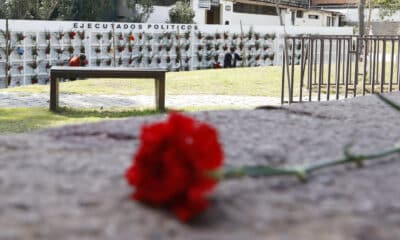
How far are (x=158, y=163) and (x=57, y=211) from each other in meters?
0.25

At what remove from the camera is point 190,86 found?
15883 mm

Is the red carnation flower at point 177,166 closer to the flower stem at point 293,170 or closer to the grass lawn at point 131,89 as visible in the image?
the flower stem at point 293,170

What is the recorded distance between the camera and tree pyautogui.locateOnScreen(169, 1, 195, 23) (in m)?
33.0

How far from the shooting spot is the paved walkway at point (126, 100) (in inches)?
481

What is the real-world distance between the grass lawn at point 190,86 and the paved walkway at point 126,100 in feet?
2.25

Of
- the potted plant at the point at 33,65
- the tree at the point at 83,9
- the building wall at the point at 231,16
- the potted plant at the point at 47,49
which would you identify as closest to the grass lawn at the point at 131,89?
the potted plant at the point at 33,65

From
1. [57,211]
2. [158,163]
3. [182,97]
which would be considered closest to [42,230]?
[57,211]

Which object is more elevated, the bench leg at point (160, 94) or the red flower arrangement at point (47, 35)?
the red flower arrangement at point (47, 35)

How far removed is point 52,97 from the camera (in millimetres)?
11156

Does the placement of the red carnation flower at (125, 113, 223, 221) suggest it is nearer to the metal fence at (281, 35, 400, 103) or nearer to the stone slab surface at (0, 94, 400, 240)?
the stone slab surface at (0, 94, 400, 240)

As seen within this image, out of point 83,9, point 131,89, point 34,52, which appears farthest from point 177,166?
point 83,9

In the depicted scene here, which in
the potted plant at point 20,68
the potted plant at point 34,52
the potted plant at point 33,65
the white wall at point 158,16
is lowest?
the potted plant at point 20,68

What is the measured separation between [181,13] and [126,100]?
2034 centimetres

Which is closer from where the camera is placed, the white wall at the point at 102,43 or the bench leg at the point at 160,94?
the bench leg at the point at 160,94
